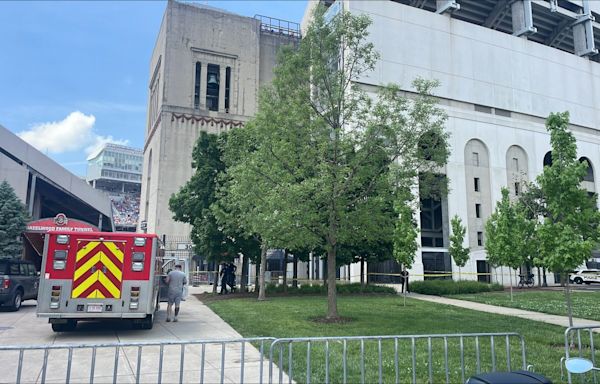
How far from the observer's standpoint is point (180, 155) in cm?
5425

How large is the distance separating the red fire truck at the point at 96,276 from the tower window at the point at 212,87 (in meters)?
48.4

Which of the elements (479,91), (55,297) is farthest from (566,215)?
(479,91)

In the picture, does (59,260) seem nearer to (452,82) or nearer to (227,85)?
(452,82)

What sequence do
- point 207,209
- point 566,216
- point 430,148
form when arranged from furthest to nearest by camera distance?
point 207,209, point 430,148, point 566,216

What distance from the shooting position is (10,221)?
101 ft

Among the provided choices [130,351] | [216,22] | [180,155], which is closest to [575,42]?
[216,22]

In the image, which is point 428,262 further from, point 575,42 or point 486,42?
point 575,42

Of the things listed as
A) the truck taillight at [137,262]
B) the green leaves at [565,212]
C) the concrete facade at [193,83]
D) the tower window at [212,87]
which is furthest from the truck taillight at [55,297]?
the tower window at [212,87]

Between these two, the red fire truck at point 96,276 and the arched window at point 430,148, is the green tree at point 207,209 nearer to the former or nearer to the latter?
the arched window at point 430,148

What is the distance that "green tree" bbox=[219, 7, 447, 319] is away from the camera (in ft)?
45.5

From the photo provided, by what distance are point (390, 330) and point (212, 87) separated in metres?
51.3

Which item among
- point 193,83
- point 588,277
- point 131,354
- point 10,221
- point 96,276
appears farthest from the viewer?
point 193,83

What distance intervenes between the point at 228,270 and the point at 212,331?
43.7ft

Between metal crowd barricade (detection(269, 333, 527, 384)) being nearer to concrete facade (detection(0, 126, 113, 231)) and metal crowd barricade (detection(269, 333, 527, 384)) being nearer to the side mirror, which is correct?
the side mirror
